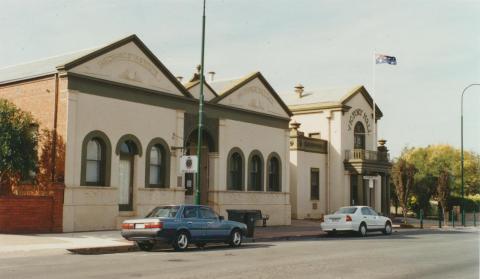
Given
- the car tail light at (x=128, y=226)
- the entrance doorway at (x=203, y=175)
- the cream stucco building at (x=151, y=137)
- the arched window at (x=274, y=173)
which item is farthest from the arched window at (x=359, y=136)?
the car tail light at (x=128, y=226)

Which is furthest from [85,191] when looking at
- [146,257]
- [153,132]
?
[146,257]

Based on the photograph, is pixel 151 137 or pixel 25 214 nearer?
pixel 25 214

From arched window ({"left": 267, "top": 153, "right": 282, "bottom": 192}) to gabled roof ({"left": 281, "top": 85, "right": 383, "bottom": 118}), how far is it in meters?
8.30

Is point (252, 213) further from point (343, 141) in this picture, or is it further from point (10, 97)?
point (343, 141)

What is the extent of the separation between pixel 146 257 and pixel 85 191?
8.61 metres

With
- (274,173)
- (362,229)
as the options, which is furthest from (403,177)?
(362,229)

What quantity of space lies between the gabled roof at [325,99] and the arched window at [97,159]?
795 inches

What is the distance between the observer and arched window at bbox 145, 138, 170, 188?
27562 mm

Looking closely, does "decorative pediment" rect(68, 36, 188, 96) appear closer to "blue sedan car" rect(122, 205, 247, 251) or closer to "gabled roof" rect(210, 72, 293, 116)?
"gabled roof" rect(210, 72, 293, 116)

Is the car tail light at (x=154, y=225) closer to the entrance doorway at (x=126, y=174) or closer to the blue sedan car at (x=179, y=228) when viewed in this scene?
the blue sedan car at (x=179, y=228)

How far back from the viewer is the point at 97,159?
82.3 feet

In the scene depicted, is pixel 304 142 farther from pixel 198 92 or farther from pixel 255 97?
pixel 198 92

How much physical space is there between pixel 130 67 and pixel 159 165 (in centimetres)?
468

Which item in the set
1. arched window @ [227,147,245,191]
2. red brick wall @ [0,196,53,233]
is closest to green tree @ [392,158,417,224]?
arched window @ [227,147,245,191]
